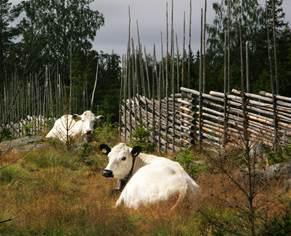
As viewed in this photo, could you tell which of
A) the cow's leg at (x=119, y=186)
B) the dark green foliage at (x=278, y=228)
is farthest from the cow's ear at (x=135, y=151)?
the dark green foliage at (x=278, y=228)

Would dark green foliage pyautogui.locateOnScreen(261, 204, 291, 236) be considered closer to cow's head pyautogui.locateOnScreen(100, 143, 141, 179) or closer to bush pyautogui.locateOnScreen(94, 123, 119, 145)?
cow's head pyautogui.locateOnScreen(100, 143, 141, 179)

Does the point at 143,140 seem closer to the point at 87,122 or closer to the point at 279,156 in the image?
the point at 87,122

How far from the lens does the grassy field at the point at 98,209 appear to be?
5.29 metres

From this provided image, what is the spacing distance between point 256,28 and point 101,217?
31.2 meters

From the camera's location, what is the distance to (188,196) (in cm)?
636

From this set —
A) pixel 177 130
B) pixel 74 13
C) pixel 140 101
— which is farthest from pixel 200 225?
pixel 74 13

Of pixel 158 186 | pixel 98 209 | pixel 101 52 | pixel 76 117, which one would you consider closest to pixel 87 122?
pixel 76 117

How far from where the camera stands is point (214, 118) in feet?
38.9

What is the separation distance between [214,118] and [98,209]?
19.1 feet

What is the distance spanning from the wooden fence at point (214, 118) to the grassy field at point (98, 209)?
1317 millimetres

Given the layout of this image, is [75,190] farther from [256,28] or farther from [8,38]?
[8,38]

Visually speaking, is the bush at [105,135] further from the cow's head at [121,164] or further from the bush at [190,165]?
the cow's head at [121,164]

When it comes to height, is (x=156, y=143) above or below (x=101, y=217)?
below

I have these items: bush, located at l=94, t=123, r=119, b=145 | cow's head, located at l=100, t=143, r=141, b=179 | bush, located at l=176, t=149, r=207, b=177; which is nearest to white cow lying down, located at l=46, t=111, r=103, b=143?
bush, located at l=94, t=123, r=119, b=145
